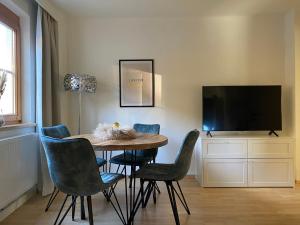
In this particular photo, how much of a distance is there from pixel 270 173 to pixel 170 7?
8.66 ft

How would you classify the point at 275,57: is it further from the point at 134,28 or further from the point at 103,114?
the point at 103,114

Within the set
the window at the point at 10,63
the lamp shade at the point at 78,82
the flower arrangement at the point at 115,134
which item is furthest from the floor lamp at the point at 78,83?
the flower arrangement at the point at 115,134

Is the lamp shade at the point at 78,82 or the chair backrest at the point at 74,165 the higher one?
the lamp shade at the point at 78,82

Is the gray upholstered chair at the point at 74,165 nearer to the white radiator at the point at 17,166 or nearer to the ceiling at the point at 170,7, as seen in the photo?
the white radiator at the point at 17,166

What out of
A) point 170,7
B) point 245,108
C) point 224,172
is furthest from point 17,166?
point 245,108

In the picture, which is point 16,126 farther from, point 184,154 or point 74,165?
point 184,154

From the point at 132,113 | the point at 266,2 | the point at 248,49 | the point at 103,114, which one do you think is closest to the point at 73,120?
the point at 103,114

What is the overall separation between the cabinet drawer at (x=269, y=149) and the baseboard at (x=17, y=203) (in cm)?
283

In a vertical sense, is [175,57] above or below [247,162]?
above

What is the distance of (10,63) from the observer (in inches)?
120

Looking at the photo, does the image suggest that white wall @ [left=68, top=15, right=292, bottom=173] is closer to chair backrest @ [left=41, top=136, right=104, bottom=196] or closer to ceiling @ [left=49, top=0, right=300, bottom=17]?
ceiling @ [left=49, top=0, right=300, bottom=17]

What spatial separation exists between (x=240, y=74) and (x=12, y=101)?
3178 millimetres

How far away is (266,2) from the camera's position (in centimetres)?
350

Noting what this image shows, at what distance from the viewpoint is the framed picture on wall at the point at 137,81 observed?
403cm
